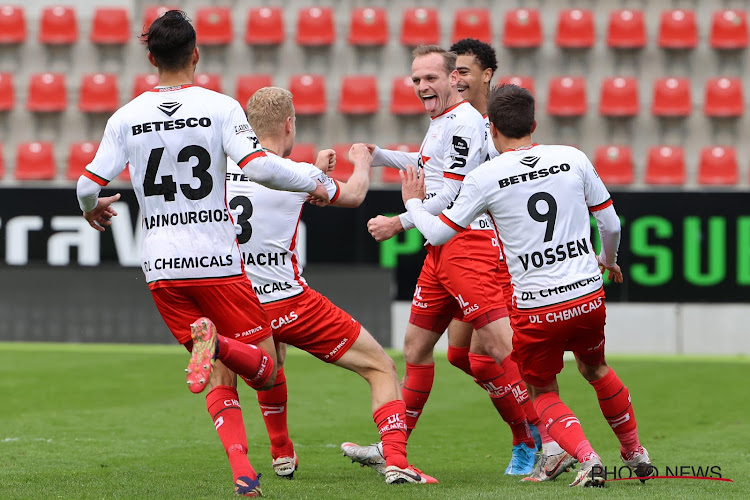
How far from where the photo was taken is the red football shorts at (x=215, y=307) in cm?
493

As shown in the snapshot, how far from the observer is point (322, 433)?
7812 mm

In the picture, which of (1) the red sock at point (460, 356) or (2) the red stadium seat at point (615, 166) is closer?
(1) the red sock at point (460, 356)

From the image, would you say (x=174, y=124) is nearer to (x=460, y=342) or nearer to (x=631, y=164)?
(x=460, y=342)

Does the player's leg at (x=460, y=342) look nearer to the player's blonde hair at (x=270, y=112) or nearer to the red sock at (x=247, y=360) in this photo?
the player's blonde hair at (x=270, y=112)

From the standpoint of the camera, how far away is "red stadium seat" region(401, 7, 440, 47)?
17016 millimetres

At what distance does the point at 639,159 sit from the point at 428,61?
11032 millimetres

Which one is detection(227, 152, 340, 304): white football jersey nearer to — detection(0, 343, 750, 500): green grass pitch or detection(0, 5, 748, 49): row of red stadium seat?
detection(0, 343, 750, 500): green grass pitch

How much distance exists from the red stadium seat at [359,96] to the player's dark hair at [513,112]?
37.7 ft

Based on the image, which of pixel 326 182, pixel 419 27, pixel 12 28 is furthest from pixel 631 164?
pixel 326 182

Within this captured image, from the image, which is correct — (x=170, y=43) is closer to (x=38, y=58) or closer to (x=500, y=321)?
(x=500, y=321)

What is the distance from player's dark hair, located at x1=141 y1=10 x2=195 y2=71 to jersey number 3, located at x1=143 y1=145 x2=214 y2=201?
0.40 metres

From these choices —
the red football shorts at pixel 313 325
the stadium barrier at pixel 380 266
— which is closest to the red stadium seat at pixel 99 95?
the stadium barrier at pixel 380 266

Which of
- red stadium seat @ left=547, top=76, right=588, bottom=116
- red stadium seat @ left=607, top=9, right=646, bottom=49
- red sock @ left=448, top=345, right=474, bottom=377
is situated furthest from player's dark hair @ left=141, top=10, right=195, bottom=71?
red stadium seat @ left=607, top=9, right=646, bottom=49

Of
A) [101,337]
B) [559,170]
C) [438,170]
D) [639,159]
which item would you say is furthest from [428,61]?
[639,159]
